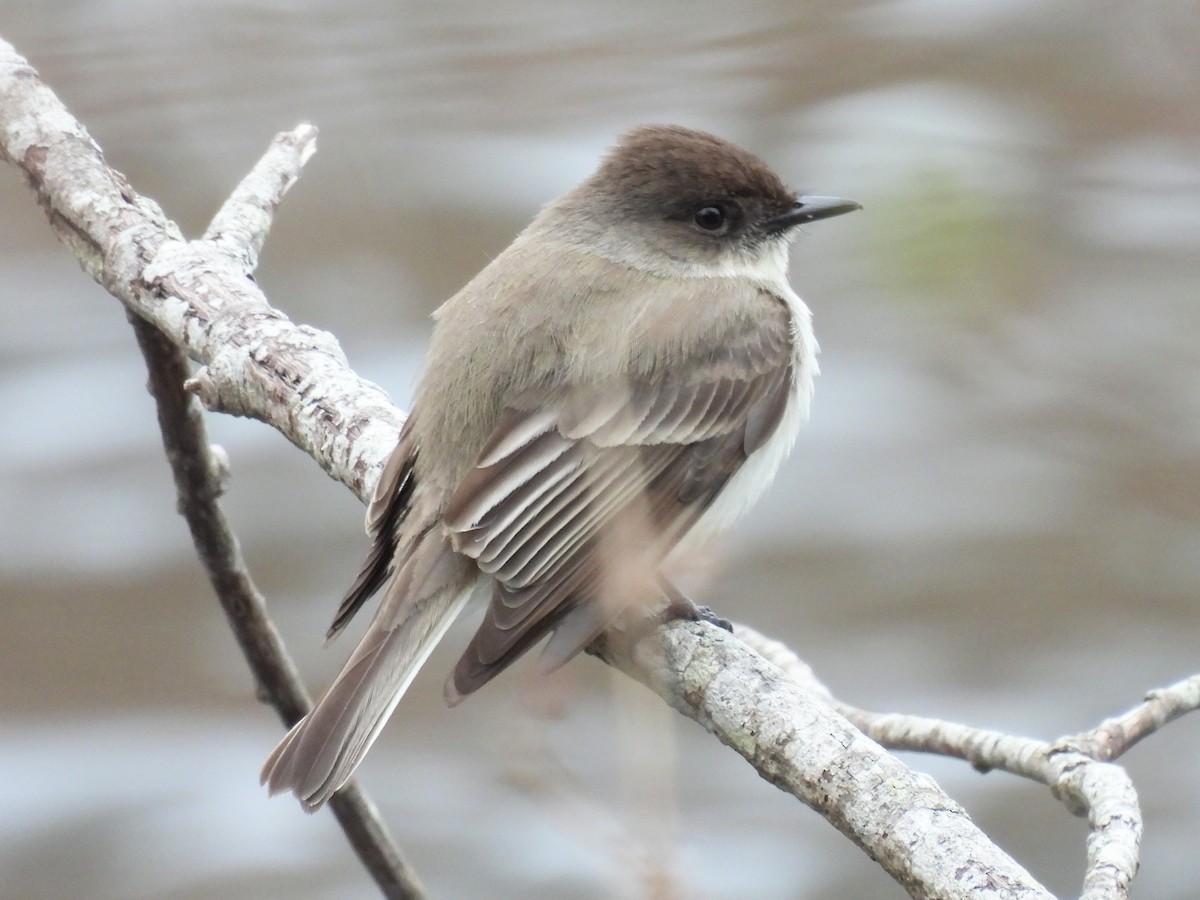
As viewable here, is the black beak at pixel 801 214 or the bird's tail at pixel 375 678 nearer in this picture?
the bird's tail at pixel 375 678

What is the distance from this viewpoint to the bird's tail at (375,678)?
3215 millimetres

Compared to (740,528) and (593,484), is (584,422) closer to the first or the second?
(593,484)

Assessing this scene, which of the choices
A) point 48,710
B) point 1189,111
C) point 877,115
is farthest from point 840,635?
point 1189,111

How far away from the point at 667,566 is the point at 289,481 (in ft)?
16.4

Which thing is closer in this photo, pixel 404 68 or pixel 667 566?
pixel 667 566

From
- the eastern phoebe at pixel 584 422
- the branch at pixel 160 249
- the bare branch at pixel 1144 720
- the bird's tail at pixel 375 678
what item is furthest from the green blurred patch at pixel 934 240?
the branch at pixel 160 249

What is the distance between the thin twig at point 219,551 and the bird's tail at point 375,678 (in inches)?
19.8

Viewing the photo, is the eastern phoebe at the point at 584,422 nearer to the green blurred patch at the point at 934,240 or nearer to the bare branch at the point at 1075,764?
the bare branch at the point at 1075,764

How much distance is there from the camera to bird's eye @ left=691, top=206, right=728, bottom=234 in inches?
172

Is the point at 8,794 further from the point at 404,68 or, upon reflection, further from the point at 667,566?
the point at 667,566

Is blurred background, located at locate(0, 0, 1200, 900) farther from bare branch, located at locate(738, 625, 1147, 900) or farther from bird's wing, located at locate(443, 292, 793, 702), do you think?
bare branch, located at locate(738, 625, 1147, 900)

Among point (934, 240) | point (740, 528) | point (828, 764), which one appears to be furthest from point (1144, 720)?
point (740, 528)

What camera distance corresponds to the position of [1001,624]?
6.52 meters

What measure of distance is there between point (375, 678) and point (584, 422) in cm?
73
